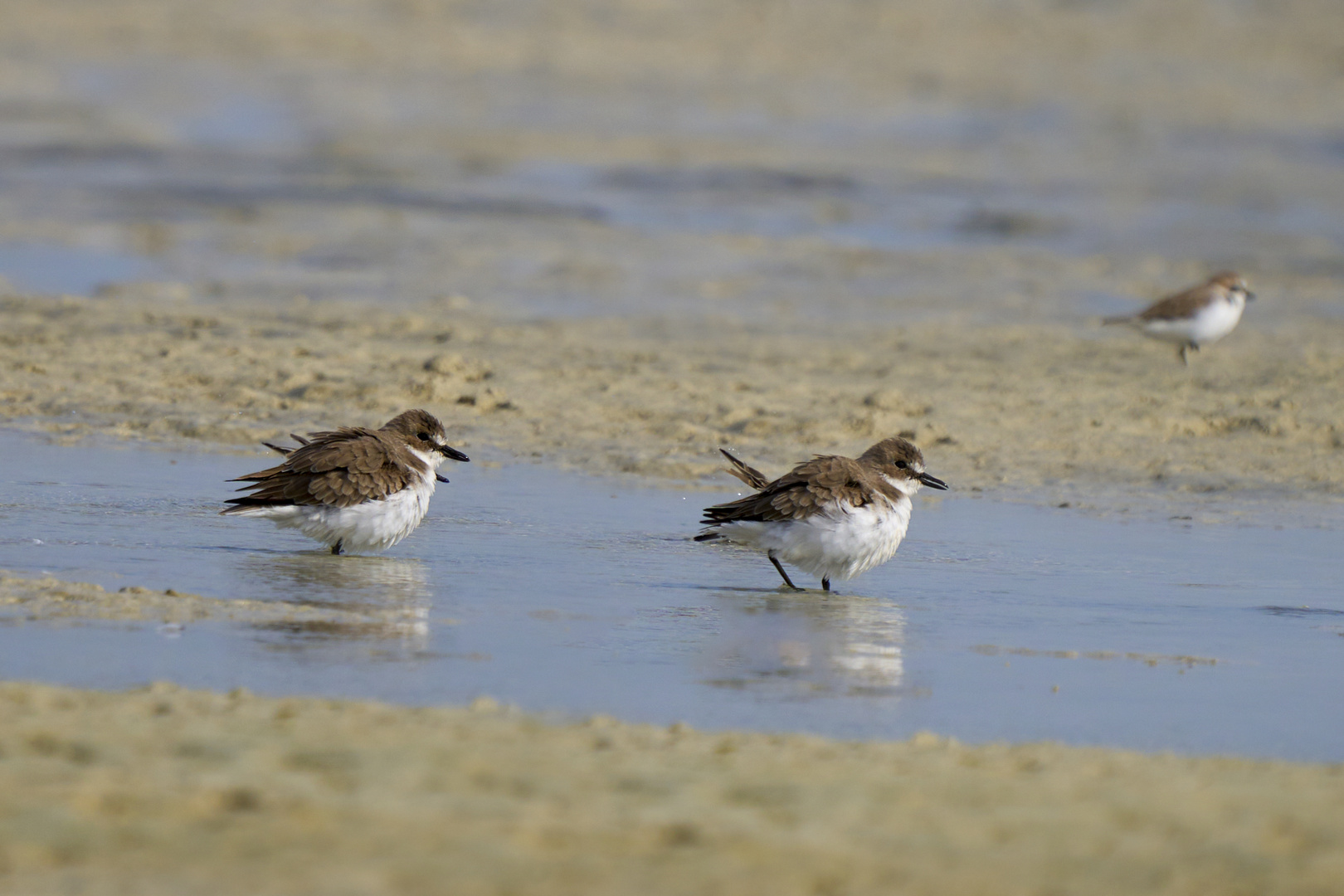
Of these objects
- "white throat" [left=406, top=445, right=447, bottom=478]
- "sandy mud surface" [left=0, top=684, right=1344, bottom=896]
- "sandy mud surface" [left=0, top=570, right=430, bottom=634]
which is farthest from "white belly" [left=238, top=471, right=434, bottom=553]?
"sandy mud surface" [left=0, top=684, right=1344, bottom=896]

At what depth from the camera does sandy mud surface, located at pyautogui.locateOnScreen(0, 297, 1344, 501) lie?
11242mm

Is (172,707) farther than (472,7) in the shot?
No

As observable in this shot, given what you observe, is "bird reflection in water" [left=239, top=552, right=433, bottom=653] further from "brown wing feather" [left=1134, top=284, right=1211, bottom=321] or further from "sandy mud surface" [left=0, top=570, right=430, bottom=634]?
"brown wing feather" [left=1134, top=284, right=1211, bottom=321]

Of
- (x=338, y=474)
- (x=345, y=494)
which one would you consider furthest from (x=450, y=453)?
(x=345, y=494)

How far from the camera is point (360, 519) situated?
8172 mm

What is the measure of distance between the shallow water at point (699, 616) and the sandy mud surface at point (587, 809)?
16.6 inches

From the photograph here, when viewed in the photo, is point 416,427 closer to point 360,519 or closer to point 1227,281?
point 360,519

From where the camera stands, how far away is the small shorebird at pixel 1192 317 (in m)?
14.5

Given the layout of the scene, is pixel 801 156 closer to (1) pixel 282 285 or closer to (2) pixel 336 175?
(2) pixel 336 175

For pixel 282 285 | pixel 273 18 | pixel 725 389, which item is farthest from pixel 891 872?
pixel 273 18

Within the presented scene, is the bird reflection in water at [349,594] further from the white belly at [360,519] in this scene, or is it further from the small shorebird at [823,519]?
the small shorebird at [823,519]

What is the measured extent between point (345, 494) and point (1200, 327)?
8.74m

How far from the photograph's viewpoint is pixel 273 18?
112ft

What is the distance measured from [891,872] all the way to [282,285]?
13.6 metres
